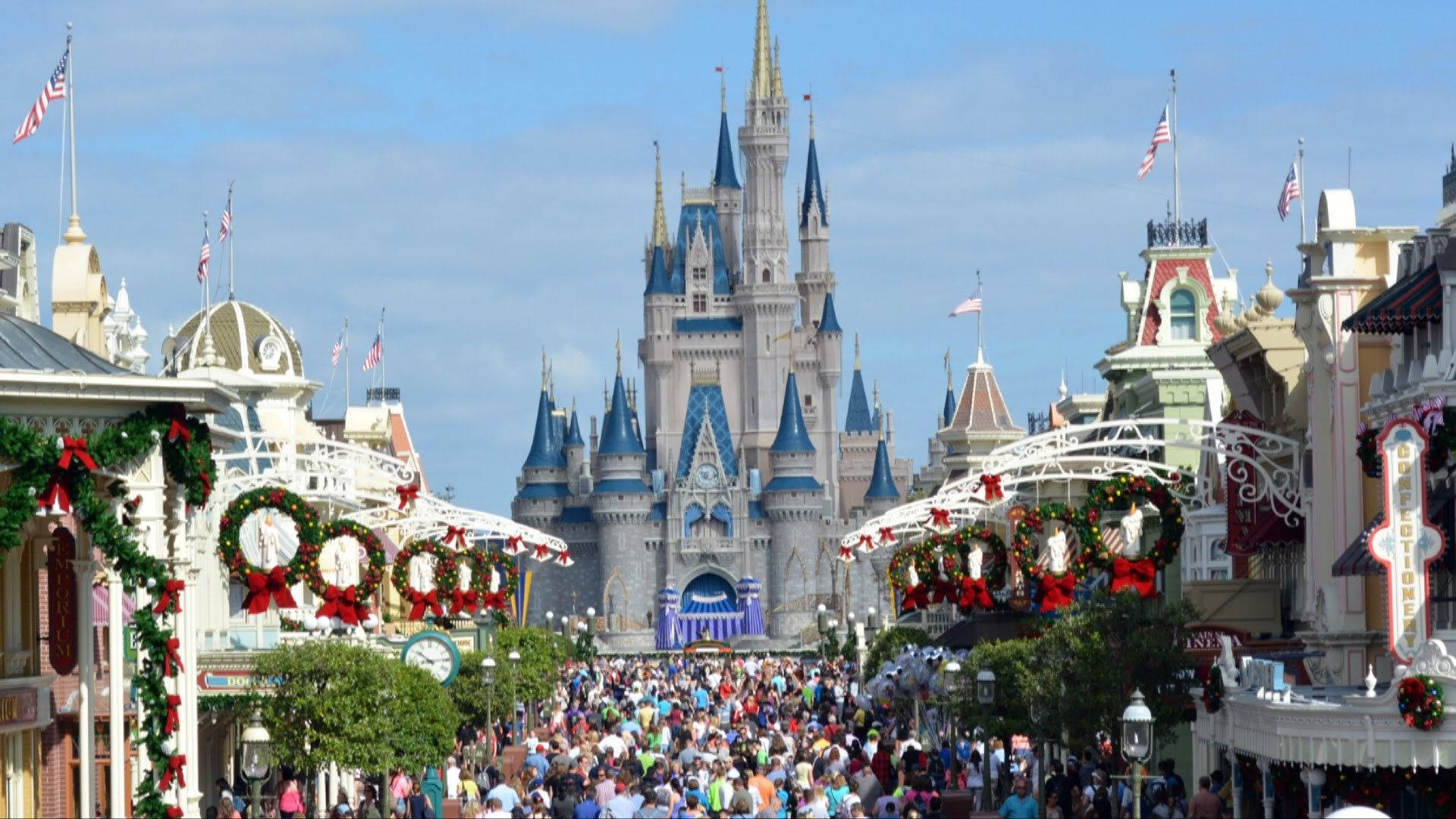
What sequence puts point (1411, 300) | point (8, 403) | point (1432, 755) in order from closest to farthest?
1. point (8, 403)
2. point (1432, 755)
3. point (1411, 300)

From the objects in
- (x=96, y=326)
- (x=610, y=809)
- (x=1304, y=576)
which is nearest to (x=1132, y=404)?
(x=1304, y=576)

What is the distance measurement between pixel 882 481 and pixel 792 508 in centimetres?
870

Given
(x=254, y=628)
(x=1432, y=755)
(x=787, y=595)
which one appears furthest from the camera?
(x=787, y=595)

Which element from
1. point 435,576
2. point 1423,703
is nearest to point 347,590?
point 435,576

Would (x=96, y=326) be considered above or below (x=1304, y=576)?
above

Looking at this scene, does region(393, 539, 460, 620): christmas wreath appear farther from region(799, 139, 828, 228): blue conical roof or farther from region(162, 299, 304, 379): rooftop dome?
region(799, 139, 828, 228): blue conical roof

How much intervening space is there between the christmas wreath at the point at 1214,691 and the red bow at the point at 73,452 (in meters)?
13.0

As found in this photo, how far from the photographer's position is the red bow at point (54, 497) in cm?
1828

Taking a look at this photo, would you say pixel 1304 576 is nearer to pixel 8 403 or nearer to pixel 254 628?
pixel 254 628

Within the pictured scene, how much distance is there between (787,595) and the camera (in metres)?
156

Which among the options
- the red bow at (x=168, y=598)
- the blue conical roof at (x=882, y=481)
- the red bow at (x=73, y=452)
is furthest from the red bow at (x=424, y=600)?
the blue conical roof at (x=882, y=481)

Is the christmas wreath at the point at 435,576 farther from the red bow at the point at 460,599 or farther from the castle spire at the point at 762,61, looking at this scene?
the castle spire at the point at 762,61

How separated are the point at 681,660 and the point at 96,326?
75591 millimetres

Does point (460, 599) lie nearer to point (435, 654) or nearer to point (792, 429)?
point (435, 654)
